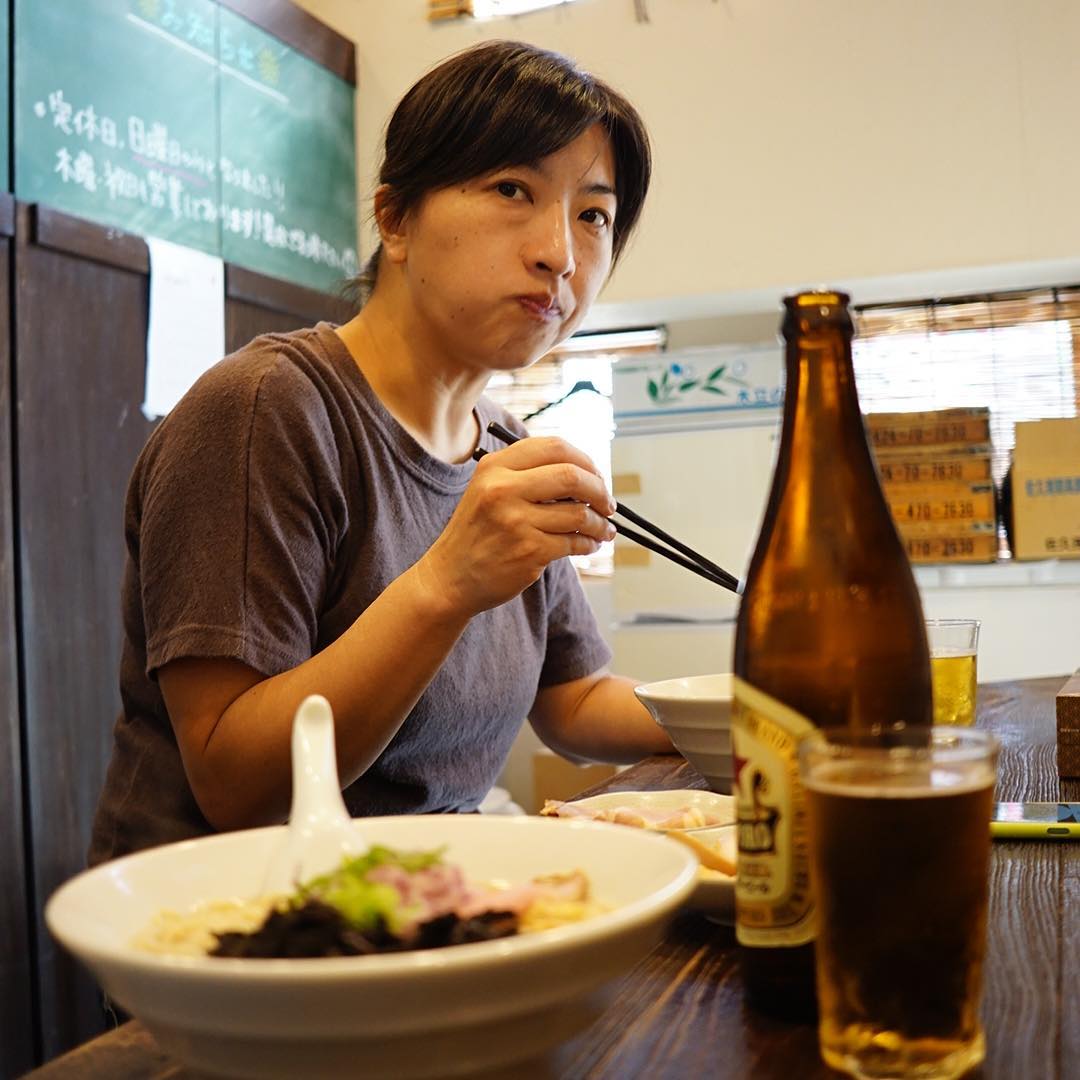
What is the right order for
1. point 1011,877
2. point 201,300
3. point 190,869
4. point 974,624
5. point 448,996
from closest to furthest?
1. point 448,996
2. point 190,869
3. point 1011,877
4. point 974,624
5. point 201,300

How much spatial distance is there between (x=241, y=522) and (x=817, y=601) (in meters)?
0.65

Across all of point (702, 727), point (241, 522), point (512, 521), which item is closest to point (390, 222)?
point (241, 522)

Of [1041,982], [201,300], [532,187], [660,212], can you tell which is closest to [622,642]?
[660,212]

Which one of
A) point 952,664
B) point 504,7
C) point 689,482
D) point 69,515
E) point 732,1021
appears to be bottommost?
point 732,1021

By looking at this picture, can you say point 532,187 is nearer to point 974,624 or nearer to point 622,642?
point 974,624

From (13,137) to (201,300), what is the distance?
0.55 m

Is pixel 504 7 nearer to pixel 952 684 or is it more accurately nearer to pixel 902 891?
pixel 952 684

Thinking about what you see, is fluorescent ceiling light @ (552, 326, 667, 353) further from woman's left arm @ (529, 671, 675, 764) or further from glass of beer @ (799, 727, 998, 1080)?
glass of beer @ (799, 727, 998, 1080)

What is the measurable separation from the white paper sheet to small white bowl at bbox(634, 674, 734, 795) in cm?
190

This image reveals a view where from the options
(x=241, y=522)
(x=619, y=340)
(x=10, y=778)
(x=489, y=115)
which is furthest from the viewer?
(x=619, y=340)

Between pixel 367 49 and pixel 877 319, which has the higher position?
pixel 367 49

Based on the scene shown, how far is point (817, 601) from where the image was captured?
0.54 m

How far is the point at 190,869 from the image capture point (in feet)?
1.72

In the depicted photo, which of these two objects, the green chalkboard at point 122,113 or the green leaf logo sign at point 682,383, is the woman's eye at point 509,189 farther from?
the green leaf logo sign at point 682,383
